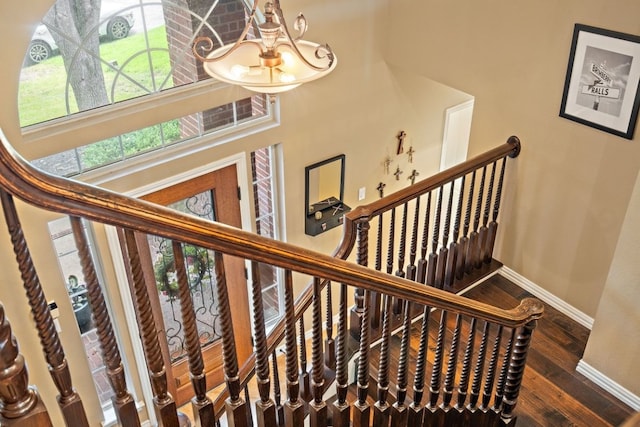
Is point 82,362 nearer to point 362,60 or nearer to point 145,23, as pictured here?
point 145,23

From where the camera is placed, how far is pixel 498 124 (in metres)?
4.32

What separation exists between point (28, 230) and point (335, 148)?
243 cm

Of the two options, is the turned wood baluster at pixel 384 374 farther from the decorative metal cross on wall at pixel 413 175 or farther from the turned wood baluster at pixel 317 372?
the decorative metal cross on wall at pixel 413 175

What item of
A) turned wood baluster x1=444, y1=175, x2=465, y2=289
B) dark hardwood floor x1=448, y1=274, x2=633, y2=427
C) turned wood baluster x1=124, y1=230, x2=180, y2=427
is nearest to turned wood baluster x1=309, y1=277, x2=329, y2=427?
turned wood baluster x1=124, y1=230, x2=180, y2=427

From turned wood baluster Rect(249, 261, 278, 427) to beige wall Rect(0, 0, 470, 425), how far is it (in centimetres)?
229

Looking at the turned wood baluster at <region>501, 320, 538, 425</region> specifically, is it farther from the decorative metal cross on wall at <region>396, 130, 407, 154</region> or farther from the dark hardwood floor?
the decorative metal cross on wall at <region>396, 130, 407, 154</region>

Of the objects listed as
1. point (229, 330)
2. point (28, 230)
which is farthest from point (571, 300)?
point (28, 230)

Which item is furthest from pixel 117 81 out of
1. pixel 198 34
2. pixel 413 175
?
pixel 413 175

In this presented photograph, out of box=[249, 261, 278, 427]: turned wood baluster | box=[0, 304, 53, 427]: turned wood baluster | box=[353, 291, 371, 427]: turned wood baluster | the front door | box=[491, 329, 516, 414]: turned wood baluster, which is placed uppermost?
box=[0, 304, 53, 427]: turned wood baluster

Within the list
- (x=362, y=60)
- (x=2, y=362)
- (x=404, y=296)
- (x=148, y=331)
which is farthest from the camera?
(x=362, y=60)

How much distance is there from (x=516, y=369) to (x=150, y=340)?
182 cm

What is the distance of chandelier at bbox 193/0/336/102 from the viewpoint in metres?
2.43

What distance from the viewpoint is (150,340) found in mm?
1546

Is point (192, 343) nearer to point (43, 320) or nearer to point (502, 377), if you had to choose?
point (43, 320)
